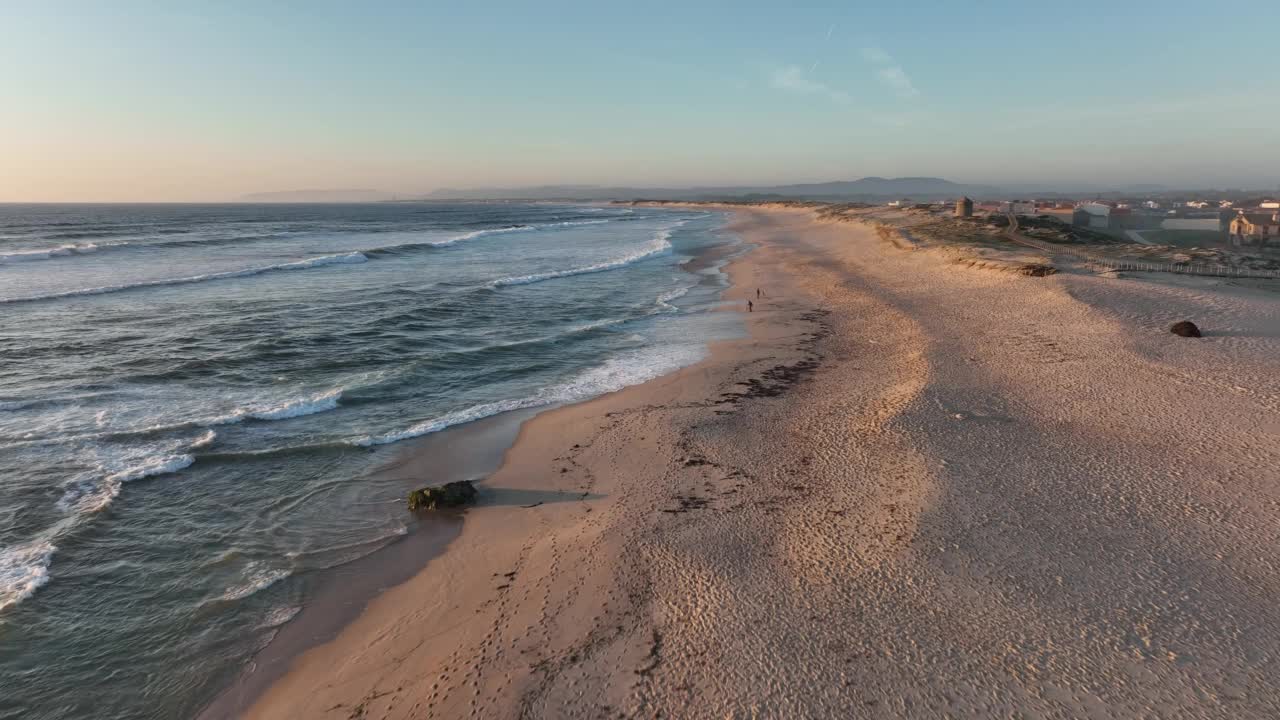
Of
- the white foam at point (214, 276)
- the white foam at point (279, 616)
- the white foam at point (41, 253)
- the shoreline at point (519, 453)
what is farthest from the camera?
the white foam at point (41, 253)

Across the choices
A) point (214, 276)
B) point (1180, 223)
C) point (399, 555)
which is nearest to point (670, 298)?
point (399, 555)

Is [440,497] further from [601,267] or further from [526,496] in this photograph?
[601,267]

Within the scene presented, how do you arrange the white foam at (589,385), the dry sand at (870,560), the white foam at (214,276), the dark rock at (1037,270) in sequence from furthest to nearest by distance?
1. the white foam at (214,276)
2. the dark rock at (1037,270)
3. the white foam at (589,385)
4. the dry sand at (870,560)

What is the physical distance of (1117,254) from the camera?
34688mm

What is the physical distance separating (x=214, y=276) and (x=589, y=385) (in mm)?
30509

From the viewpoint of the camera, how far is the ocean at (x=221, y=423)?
25.0ft

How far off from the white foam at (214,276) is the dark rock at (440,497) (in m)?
30.0

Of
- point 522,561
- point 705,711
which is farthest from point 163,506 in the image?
point 705,711

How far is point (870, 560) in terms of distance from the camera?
7984mm

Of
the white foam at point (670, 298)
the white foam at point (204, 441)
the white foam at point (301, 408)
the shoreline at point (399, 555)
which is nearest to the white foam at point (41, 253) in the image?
the white foam at point (301, 408)

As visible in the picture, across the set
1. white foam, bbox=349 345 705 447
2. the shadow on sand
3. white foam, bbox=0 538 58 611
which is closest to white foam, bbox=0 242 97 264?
white foam, bbox=349 345 705 447

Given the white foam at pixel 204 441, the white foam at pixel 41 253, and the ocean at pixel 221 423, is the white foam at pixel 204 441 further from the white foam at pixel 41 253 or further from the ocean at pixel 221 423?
the white foam at pixel 41 253

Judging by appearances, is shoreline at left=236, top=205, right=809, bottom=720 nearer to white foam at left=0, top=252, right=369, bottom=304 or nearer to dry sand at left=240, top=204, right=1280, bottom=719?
dry sand at left=240, top=204, right=1280, bottom=719

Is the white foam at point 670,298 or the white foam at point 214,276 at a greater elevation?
the white foam at point 214,276
